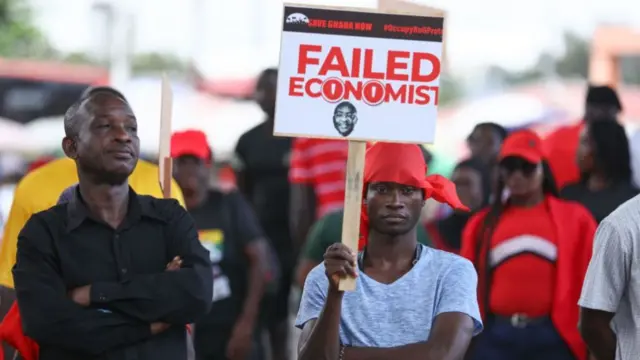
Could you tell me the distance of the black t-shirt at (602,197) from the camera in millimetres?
9094

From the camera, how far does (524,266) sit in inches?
327

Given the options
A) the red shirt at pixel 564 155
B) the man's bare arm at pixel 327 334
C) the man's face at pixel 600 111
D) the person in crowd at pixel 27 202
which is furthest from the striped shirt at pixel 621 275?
the red shirt at pixel 564 155

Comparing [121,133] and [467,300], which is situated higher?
[121,133]

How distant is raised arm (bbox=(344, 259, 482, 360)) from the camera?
5441mm

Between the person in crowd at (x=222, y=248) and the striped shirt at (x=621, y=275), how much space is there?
3.89 m

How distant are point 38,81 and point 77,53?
47559mm

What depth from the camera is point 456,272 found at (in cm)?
566

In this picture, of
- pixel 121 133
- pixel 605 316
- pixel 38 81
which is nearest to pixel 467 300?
pixel 605 316

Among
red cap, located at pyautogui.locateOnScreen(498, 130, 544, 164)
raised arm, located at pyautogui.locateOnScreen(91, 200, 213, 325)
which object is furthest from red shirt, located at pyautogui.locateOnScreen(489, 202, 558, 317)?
raised arm, located at pyautogui.locateOnScreen(91, 200, 213, 325)

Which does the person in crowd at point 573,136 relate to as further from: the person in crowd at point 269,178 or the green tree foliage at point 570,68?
the green tree foliage at point 570,68

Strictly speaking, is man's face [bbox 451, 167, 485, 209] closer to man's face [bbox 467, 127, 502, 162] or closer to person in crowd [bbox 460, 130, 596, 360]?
man's face [bbox 467, 127, 502, 162]

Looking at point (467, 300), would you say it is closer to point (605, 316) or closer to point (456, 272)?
point (456, 272)

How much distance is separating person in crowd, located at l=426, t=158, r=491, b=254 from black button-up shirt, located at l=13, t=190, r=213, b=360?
4622mm

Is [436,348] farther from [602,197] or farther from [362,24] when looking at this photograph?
[602,197]
